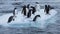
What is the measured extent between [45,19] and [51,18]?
0.37 m

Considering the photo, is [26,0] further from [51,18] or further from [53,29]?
[53,29]

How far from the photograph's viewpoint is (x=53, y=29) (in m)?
5.95

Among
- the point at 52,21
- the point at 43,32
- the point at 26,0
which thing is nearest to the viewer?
the point at 43,32

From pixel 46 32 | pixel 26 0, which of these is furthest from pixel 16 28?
pixel 26 0

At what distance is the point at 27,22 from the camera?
6379mm

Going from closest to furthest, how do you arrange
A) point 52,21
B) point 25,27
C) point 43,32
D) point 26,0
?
1. point 43,32
2. point 25,27
3. point 52,21
4. point 26,0

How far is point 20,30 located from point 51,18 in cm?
185

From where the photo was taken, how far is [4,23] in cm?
634

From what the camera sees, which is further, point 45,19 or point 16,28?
point 45,19

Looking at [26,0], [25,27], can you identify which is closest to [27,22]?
[25,27]

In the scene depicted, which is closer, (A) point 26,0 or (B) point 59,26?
(B) point 59,26

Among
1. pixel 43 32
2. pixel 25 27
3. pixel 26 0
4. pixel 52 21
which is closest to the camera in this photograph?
pixel 43 32

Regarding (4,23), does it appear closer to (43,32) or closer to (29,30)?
(29,30)

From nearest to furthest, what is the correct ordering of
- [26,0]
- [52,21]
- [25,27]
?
[25,27] < [52,21] < [26,0]
